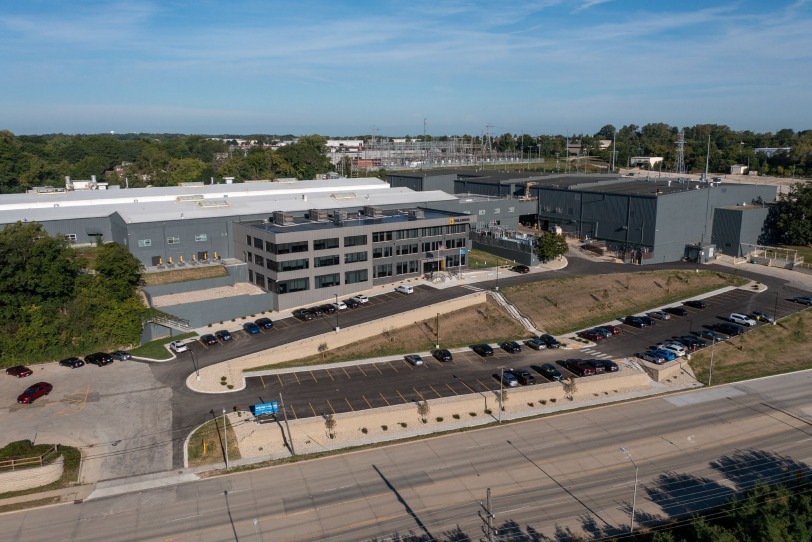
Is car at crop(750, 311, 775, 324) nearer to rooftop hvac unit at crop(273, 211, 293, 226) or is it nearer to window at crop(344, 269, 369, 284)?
window at crop(344, 269, 369, 284)

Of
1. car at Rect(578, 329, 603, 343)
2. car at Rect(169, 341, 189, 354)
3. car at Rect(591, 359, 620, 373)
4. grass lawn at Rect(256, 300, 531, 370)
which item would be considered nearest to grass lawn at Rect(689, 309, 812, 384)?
car at Rect(591, 359, 620, 373)

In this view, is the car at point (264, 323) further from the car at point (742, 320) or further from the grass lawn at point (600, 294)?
the car at point (742, 320)

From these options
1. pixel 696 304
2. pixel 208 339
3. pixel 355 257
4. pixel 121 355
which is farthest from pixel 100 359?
pixel 696 304

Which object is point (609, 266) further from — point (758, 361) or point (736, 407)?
point (736, 407)

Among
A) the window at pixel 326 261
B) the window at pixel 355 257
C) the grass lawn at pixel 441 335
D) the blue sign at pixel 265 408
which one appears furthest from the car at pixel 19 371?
the window at pixel 355 257

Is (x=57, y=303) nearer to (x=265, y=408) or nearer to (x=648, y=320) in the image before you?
(x=265, y=408)

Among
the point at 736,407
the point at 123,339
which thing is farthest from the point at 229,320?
the point at 736,407

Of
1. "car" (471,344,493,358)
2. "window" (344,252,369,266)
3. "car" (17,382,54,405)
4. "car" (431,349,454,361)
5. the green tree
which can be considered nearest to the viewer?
"car" (17,382,54,405)
